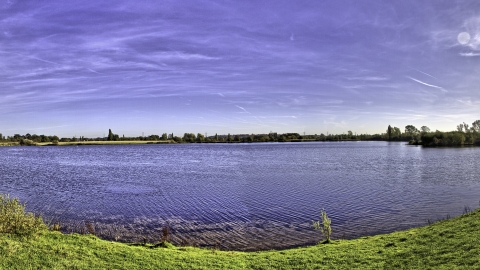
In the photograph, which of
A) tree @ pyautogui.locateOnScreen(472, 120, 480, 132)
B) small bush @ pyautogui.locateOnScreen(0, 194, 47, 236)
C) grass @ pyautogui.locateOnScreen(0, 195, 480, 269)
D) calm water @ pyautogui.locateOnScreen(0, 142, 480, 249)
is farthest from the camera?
tree @ pyautogui.locateOnScreen(472, 120, 480, 132)

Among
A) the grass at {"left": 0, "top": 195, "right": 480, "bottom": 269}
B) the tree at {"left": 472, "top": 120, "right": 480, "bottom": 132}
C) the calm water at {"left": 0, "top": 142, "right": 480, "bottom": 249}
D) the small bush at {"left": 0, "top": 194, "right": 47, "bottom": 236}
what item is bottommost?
the calm water at {"left": 0, "top": 142, "right": 480, "bottom": 249}

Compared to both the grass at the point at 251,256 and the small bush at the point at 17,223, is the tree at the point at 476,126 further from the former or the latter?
the small bush at the point at 17,223

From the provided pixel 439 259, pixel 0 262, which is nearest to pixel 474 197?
pixel 439 259

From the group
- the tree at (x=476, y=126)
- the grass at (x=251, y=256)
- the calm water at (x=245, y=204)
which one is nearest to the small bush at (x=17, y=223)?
the grass at (x=251, y=256)

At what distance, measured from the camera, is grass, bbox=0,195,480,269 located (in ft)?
28.1

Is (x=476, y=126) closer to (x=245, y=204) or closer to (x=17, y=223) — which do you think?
(x=245, y=204)

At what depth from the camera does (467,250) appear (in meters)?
8.75

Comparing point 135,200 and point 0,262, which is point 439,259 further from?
point 135,200

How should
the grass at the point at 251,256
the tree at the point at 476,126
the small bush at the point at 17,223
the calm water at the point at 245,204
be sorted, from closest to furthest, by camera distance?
1. the grass at the point at 251,256
2. the small bush at the point at 17,223
3. the calm water at the point at 245,204
4. the tree at the point at 476,126

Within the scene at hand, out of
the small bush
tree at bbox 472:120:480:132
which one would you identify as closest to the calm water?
the small bush

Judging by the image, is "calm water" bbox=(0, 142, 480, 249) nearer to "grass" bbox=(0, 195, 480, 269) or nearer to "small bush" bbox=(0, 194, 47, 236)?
"grass" bbox=(0, 195, 480, 269)

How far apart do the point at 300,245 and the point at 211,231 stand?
5.01 m

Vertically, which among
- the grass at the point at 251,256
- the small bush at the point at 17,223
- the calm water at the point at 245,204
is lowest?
the calm water at the point at 245,204

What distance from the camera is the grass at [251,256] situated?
28.1 ft
